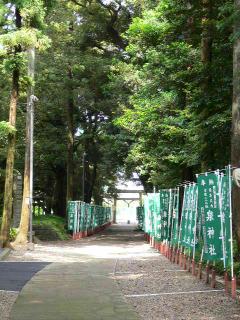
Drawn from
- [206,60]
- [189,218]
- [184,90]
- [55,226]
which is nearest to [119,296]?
[189,218]

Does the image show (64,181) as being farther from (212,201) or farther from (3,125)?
(212,201)

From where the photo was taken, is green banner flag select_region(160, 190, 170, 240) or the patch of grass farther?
the patch of grass

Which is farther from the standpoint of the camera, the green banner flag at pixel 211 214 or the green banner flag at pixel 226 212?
the green banner flag at pixel 211 214

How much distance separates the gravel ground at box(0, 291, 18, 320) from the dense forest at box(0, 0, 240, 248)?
16.3 ft

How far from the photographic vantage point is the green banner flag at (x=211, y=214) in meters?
9.60

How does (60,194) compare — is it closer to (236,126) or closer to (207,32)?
(207,32)

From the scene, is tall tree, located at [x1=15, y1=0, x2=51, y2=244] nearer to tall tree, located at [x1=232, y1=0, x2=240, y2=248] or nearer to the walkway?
the walkway

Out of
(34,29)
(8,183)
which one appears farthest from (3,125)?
(34,29)

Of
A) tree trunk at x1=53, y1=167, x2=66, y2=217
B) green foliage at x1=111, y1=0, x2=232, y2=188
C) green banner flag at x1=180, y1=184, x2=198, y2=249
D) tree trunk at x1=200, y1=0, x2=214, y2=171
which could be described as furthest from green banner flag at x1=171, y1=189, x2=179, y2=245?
tree trunk at x1=53, y1=167, x2=66, y2=217

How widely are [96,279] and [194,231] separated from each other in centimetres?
255

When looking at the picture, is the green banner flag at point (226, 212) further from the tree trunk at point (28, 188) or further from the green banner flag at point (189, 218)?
the tree trunk at point (28, 188)

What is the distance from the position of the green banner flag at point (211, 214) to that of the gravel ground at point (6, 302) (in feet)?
12.8

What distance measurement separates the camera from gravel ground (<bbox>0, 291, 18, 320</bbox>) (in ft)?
24.7

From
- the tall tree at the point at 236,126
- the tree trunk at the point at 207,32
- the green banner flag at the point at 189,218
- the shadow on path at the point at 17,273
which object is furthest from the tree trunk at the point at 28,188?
the tall tree at the point at 236,126
